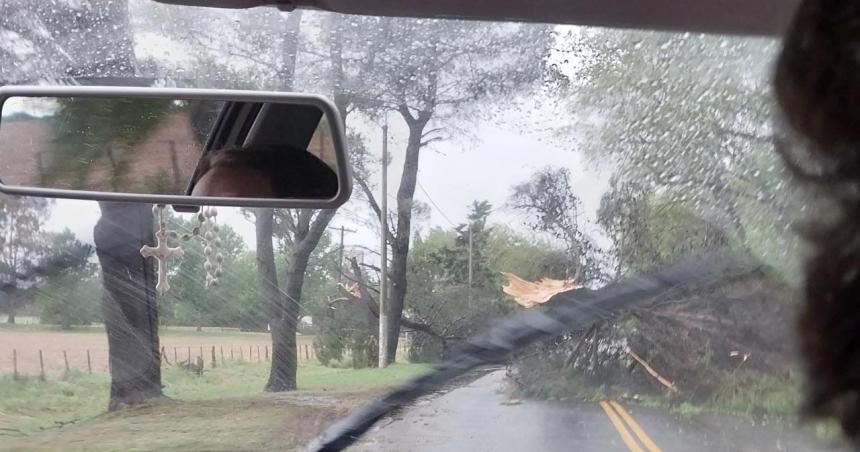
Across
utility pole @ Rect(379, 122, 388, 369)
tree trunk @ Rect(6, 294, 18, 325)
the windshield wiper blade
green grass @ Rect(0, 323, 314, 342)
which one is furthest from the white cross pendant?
the windshield wiper blade

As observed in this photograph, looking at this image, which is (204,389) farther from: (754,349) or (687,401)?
(754,349)

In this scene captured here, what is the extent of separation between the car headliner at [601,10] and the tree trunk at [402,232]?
73cm

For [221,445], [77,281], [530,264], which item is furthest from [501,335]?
[77,281]

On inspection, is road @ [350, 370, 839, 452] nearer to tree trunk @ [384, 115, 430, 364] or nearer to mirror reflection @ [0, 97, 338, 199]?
tree trunk @ [384, 115, 430, 364]

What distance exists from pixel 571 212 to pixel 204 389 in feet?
6.55

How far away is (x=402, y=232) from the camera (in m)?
4.45

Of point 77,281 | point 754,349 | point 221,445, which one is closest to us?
point 754,349

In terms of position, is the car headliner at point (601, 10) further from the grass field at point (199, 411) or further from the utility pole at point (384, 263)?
the grass field at point (199, 411)

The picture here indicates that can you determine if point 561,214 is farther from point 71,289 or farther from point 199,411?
point 71,289

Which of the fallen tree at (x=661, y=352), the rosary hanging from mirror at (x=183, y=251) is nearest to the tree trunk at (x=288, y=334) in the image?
the rosary hanging from mirror at (x=183, y=251)

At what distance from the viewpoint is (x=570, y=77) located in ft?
14.4

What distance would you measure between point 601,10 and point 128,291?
8.75 feet

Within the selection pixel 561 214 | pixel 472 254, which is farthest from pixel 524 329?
pixel 561 214

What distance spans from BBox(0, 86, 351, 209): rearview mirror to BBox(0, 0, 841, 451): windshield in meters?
0.51
